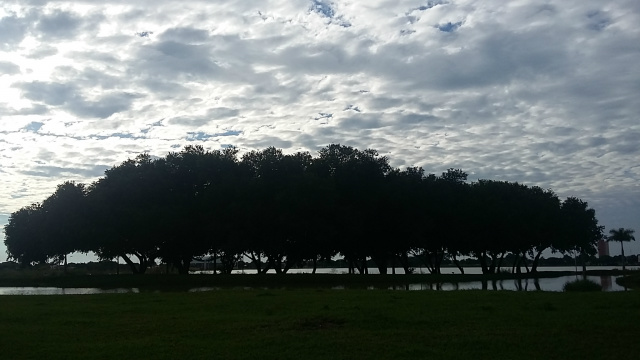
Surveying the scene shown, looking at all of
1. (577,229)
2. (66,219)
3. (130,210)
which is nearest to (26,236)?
(66,219)

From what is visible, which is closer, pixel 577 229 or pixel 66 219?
pixel 66 219

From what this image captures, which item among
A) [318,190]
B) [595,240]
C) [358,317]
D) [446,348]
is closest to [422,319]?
[358,317]

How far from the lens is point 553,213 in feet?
249

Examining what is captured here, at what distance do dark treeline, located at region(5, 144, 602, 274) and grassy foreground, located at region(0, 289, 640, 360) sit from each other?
37.8 m

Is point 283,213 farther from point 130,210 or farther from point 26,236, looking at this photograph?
point 26,236

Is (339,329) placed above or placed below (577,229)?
below

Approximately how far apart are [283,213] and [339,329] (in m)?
43.8

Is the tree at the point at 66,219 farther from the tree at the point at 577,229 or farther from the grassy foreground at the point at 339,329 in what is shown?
the tree at the point at 577,229

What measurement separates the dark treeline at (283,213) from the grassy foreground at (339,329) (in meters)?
37.8

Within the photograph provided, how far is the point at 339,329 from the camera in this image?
14602mm

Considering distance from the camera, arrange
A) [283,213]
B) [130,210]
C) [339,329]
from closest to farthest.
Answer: [339,329] → [283,213] → [130,210]

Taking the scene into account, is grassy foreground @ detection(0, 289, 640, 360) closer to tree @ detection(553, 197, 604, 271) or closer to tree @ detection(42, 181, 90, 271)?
tree @ detection(42, 181, 90, 271)

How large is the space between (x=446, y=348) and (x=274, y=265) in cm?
5692

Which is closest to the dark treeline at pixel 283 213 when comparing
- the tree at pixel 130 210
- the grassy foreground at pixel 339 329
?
the tree at pixel 130 210
